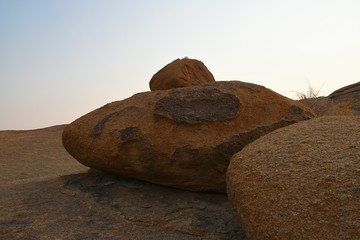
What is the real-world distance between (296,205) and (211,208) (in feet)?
5.12

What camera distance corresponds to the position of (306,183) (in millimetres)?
2430

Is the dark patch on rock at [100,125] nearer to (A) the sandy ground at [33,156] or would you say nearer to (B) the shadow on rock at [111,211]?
(B) the shadow on rock at [111,211]

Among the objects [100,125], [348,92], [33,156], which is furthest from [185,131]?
[348,92]

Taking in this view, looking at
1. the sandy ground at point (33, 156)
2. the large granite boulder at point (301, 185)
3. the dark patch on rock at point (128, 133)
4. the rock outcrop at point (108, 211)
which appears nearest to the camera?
the large granite boulder at point (301, 185)

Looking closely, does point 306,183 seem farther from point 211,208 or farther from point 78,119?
point 78,119

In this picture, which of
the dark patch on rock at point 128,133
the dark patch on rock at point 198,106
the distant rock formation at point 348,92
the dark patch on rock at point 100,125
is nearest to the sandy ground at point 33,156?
the dark patch on rock at point 100,125

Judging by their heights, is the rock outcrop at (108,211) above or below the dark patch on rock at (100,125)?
below

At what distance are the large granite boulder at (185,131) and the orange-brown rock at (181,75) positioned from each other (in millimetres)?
Result: 1182

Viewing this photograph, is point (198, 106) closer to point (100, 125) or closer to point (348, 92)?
point (100, 125)

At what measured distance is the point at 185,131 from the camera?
3904mm

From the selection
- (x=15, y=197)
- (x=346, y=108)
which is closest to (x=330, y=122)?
(x=15, y=197)

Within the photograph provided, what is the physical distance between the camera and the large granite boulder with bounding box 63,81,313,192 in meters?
3.84

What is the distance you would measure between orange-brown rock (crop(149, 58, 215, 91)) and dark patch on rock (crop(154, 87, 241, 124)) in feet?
4.17

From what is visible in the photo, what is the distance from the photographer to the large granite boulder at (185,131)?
12.6 ft
